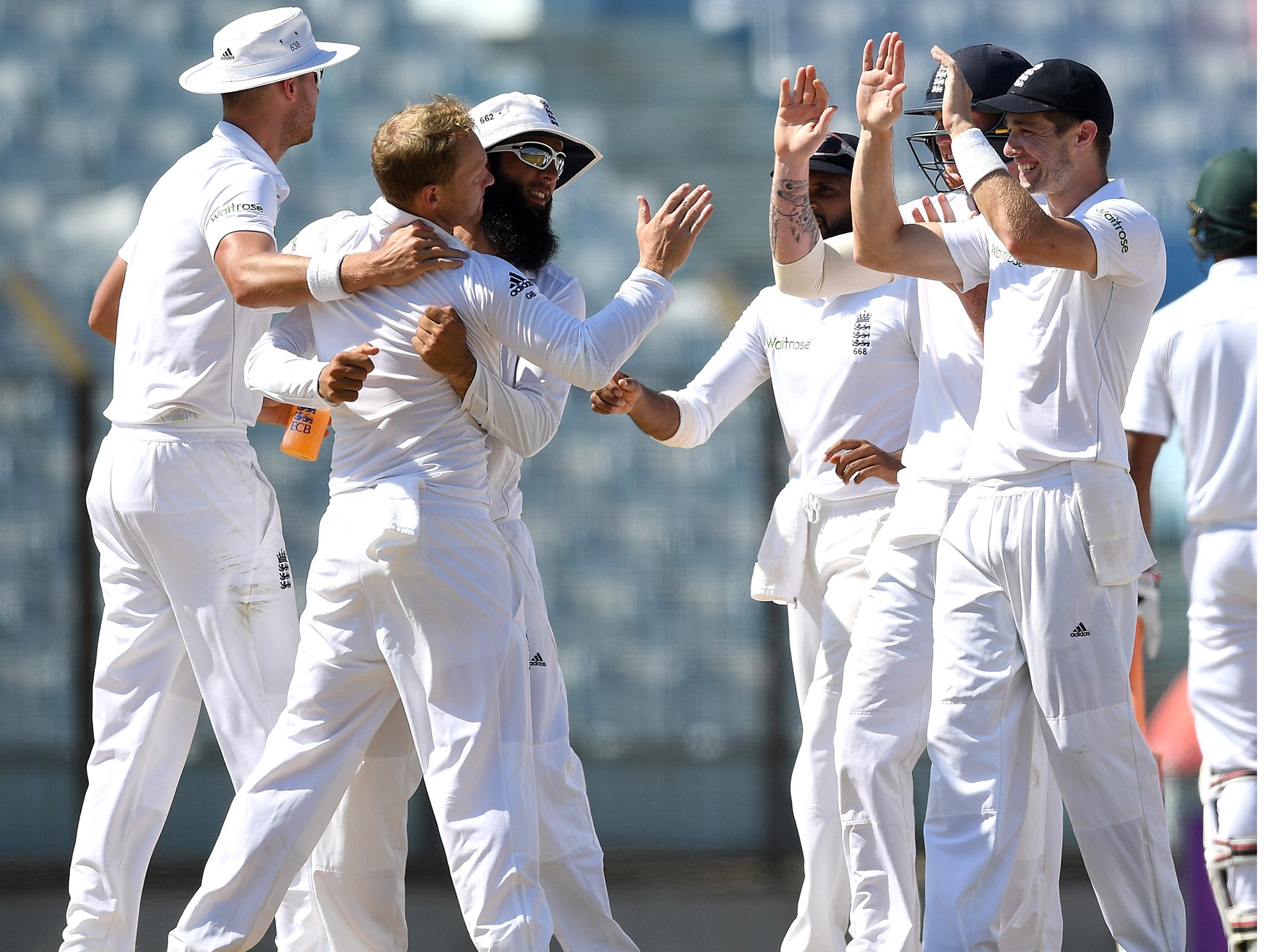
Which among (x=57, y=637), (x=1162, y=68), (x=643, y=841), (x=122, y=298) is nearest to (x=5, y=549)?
(x=57, y=637)

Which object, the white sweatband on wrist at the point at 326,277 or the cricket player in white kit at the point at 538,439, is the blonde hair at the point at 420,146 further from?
the cricket player in white kit at the point at 538,439

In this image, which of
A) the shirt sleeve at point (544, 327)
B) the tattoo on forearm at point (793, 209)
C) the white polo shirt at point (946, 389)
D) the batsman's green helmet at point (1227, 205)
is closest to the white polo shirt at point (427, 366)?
the shirt sleeve at point (544, 327)

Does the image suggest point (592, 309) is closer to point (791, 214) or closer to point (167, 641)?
point (791, 214)

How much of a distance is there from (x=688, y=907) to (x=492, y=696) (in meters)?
2.01

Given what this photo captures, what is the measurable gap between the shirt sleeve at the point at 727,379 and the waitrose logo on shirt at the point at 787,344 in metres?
0.07

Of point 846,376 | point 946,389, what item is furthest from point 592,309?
point 946,389

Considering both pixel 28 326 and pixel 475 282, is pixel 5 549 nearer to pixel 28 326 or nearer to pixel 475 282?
pixel 28 326

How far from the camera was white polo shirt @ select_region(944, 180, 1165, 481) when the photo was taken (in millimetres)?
3066

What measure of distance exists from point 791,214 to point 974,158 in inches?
19.3

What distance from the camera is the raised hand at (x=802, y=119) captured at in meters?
3.37

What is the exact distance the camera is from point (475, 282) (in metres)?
2.93

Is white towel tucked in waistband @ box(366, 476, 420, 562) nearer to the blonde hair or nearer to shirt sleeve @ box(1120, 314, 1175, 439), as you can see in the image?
the blonde hair

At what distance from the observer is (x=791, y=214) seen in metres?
3.45

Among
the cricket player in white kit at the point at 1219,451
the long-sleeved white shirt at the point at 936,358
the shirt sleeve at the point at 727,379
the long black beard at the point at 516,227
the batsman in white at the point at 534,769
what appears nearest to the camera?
the batsman in white at the point at 534,769
